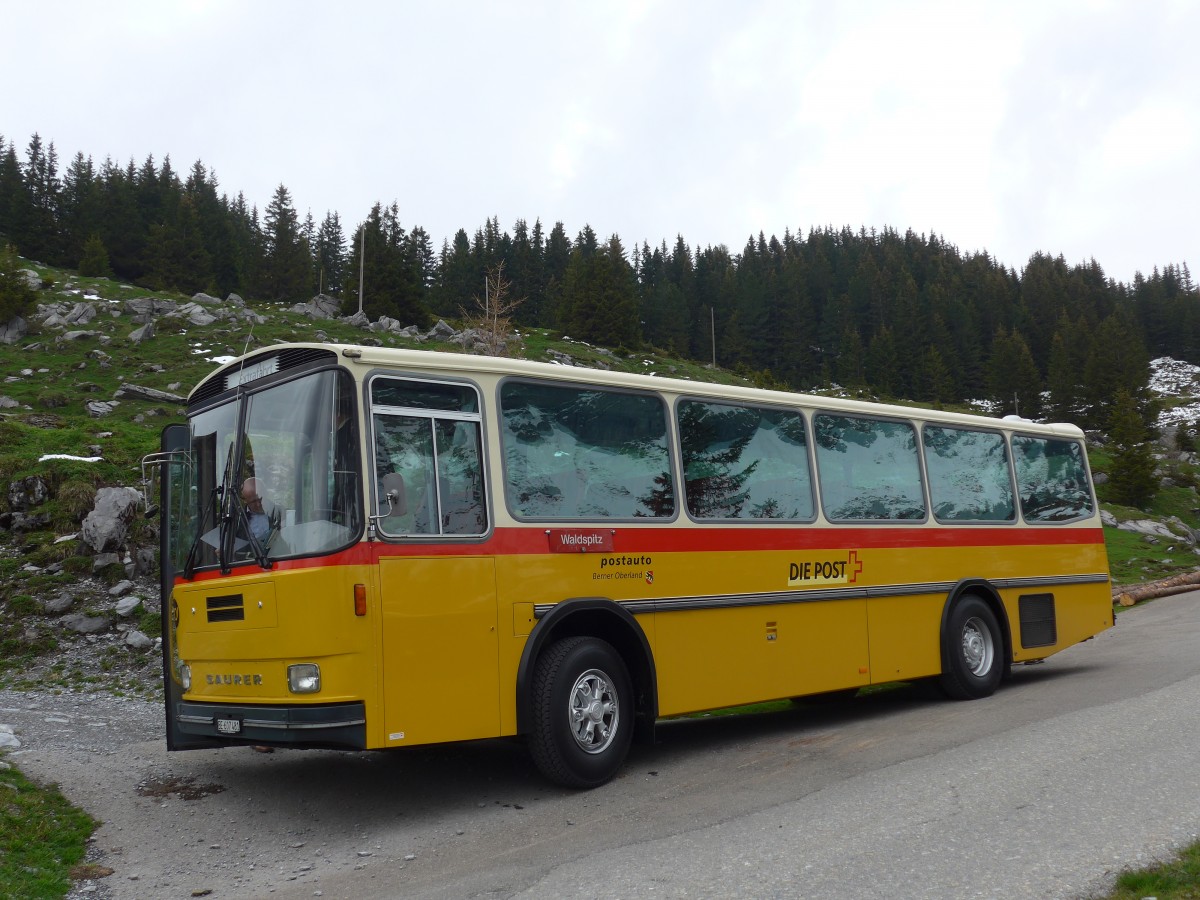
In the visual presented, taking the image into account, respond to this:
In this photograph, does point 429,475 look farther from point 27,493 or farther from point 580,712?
point 27,493

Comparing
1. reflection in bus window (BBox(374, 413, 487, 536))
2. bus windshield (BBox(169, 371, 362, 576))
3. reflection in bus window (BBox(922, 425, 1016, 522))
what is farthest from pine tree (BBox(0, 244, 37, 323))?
reflection in bus window (BBox(374, 413, 487, 536))

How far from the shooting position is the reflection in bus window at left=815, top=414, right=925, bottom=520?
10.6m

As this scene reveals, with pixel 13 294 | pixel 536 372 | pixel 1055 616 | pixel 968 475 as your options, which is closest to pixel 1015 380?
pixel 13 294

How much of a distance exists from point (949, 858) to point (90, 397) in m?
38.1

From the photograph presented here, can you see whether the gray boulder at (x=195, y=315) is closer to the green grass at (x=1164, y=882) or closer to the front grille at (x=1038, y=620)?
the front grille at (x=1038, y=620)

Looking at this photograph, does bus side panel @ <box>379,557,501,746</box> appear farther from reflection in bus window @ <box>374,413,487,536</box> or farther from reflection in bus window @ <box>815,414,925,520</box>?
reflection in bus window @ <box>815,414,925,520</box>

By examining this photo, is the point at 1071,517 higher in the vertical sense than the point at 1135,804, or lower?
higher

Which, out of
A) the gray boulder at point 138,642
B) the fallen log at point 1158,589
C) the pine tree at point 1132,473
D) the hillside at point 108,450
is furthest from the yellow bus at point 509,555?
the pine tree at point 1132,473

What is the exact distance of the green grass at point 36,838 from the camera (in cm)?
563

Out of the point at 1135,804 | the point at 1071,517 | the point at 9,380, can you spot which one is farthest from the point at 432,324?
the point at 1135,804

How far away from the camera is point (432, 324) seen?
79.9 m

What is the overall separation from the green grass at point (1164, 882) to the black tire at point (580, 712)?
3.81 meters

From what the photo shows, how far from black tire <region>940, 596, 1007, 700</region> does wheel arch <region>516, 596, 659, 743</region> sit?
469 cm

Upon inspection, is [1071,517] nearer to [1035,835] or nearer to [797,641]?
[797,641]
